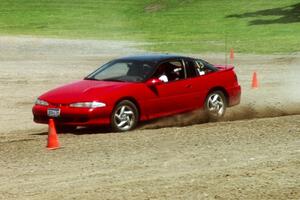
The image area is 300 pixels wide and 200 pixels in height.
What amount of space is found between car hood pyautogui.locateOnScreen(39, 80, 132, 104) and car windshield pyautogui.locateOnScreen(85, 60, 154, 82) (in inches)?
14.6

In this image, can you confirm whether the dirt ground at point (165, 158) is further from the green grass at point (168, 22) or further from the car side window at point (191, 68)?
the green grass at point (168, 22)

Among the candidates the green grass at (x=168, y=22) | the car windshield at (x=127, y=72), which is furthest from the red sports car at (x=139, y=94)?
the green grass at (x=168, y=22)

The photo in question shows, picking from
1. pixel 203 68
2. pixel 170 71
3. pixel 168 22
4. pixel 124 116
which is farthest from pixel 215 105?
pixel 168 22

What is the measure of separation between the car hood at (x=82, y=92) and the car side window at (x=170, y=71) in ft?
2.93

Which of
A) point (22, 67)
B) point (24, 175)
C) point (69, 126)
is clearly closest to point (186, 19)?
point (22, 67)

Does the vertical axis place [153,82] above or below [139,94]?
above

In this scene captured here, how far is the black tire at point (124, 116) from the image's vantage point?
13539mm

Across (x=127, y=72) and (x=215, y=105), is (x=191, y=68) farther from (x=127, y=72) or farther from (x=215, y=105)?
(x=127, y=72)

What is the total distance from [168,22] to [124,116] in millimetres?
49348

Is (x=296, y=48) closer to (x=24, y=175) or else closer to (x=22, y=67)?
(x=22, y=67)

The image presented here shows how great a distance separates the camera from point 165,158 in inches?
414

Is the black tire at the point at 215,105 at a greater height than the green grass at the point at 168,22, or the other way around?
the green grass at the point at 168,22

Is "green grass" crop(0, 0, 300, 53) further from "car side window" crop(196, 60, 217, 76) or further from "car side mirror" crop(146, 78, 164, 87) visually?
"car side mirror" crop(146, 78, 164, 87)

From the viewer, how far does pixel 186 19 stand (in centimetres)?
6316
